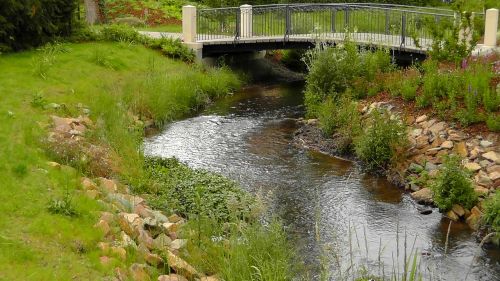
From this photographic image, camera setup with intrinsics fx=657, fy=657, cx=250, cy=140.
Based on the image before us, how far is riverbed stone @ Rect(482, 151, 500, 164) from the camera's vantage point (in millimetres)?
12117

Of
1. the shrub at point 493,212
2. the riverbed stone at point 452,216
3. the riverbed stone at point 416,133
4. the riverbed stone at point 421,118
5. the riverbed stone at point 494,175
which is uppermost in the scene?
the riverbed stone at point 421,118

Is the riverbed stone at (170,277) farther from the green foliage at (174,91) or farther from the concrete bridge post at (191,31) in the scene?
the concrete bridge post at (191,31)

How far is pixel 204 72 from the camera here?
2322 centimetres

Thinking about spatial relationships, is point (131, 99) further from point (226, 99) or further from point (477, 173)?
point (477, 173)

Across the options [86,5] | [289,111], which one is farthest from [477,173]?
[86,5]

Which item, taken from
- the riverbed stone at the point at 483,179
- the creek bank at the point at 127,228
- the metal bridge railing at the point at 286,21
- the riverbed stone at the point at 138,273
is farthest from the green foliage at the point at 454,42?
the riverbed stone at the point at 138,273

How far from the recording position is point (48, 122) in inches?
492

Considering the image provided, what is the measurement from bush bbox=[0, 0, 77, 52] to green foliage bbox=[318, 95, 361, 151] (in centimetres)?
838

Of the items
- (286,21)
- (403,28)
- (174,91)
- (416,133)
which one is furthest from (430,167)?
(286,21)

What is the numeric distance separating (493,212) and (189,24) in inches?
638

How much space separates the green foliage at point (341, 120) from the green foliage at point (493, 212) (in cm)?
481

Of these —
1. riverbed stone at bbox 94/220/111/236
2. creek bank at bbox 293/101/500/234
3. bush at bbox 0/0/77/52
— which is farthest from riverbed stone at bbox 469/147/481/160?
bush at bbox 0/0/77/52

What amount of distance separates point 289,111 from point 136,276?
13435 millimetres

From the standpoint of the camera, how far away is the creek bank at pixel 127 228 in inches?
294
